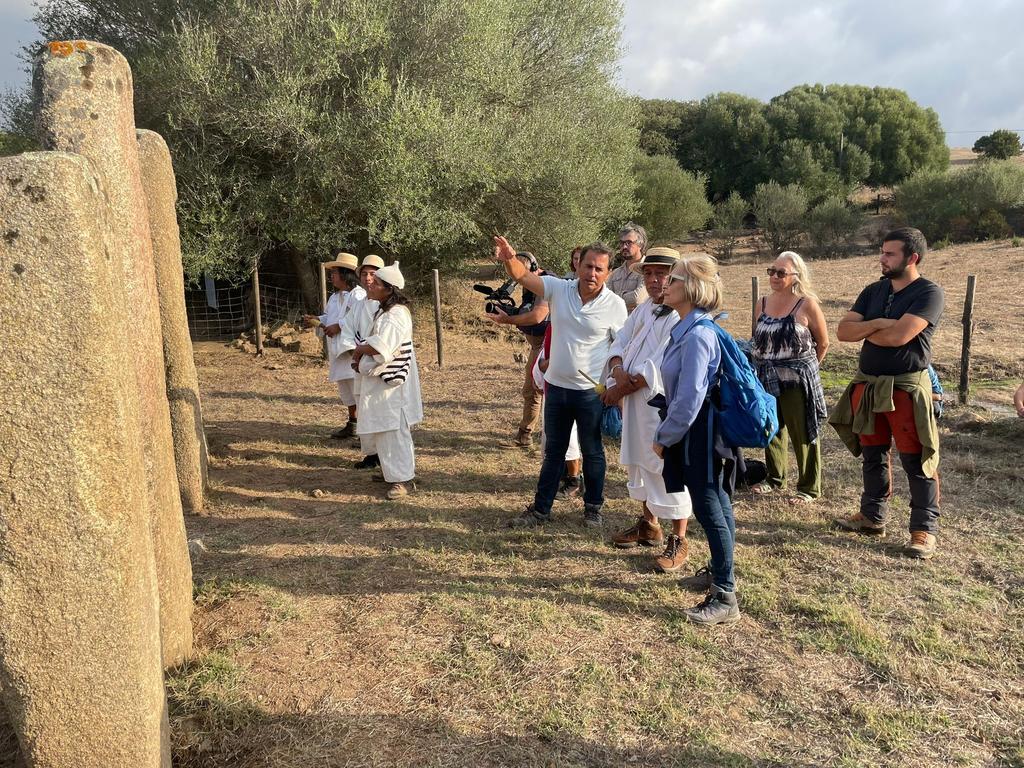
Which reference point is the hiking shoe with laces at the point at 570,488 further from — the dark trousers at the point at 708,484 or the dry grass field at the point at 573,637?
the dark trousers at the point at 708,484

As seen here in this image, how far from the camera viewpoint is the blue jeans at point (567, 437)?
4.80 metres

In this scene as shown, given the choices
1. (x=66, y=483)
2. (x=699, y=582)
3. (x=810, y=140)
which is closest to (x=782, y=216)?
(x=810, y=140)

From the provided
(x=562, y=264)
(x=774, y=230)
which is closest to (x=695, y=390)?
(x=562, y=264)

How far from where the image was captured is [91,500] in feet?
6.95

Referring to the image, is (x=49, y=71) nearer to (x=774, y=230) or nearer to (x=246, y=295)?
(x=246, y=295)

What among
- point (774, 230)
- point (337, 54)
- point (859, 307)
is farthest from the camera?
point (774, 230)

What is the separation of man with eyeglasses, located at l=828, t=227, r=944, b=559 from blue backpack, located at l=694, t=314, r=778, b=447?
1.33m

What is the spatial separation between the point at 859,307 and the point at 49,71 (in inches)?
179

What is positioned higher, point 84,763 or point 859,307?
point 859,307

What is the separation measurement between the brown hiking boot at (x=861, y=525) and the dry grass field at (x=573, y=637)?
11 cm

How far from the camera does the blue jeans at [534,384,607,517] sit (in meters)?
4.80

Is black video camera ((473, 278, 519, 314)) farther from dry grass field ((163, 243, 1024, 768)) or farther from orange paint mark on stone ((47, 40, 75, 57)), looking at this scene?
orange paint mark on stone ((47, 40, 75, 57))

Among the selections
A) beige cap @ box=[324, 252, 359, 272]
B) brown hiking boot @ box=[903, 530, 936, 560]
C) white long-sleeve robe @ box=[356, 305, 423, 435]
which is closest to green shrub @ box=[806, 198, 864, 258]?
beige cap @ box=[324, 252, 359, 272]

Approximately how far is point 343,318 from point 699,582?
4.31 meters
